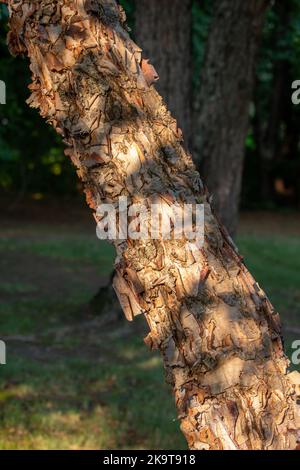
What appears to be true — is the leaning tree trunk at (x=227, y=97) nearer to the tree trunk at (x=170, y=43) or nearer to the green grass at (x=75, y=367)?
the tree trunk at (x=170, y=43)

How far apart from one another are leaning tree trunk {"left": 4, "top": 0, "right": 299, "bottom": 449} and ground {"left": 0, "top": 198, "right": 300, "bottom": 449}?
48 centimetres

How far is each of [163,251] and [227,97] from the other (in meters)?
6.62

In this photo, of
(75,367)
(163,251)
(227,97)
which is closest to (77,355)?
(75,367)

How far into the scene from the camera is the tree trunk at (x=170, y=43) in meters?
8.30

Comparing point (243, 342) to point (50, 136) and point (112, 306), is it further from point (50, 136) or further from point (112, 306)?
point (50, 136)

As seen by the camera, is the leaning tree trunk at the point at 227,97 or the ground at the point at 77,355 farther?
the leaning tree trunk at the point at 227,97

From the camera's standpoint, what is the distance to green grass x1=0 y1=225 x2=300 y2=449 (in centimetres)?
566

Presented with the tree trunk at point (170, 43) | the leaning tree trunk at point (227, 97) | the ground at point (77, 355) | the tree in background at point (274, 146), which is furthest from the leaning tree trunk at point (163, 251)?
the tree in background at point (274, 146)

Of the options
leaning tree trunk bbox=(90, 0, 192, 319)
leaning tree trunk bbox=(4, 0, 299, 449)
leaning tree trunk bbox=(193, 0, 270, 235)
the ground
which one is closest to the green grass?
the ground

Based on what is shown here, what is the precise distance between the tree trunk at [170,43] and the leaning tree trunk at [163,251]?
234 inches

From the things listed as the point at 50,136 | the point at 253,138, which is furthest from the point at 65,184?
the point at 253,138

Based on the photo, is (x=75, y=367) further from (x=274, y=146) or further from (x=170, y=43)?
(x=274, y=146)

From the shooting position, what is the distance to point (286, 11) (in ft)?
60.2

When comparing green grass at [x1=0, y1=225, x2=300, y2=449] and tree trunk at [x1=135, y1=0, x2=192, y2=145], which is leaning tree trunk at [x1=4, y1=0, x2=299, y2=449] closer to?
green grass at [x1=0, y1=225, x2=300, y2=449]
